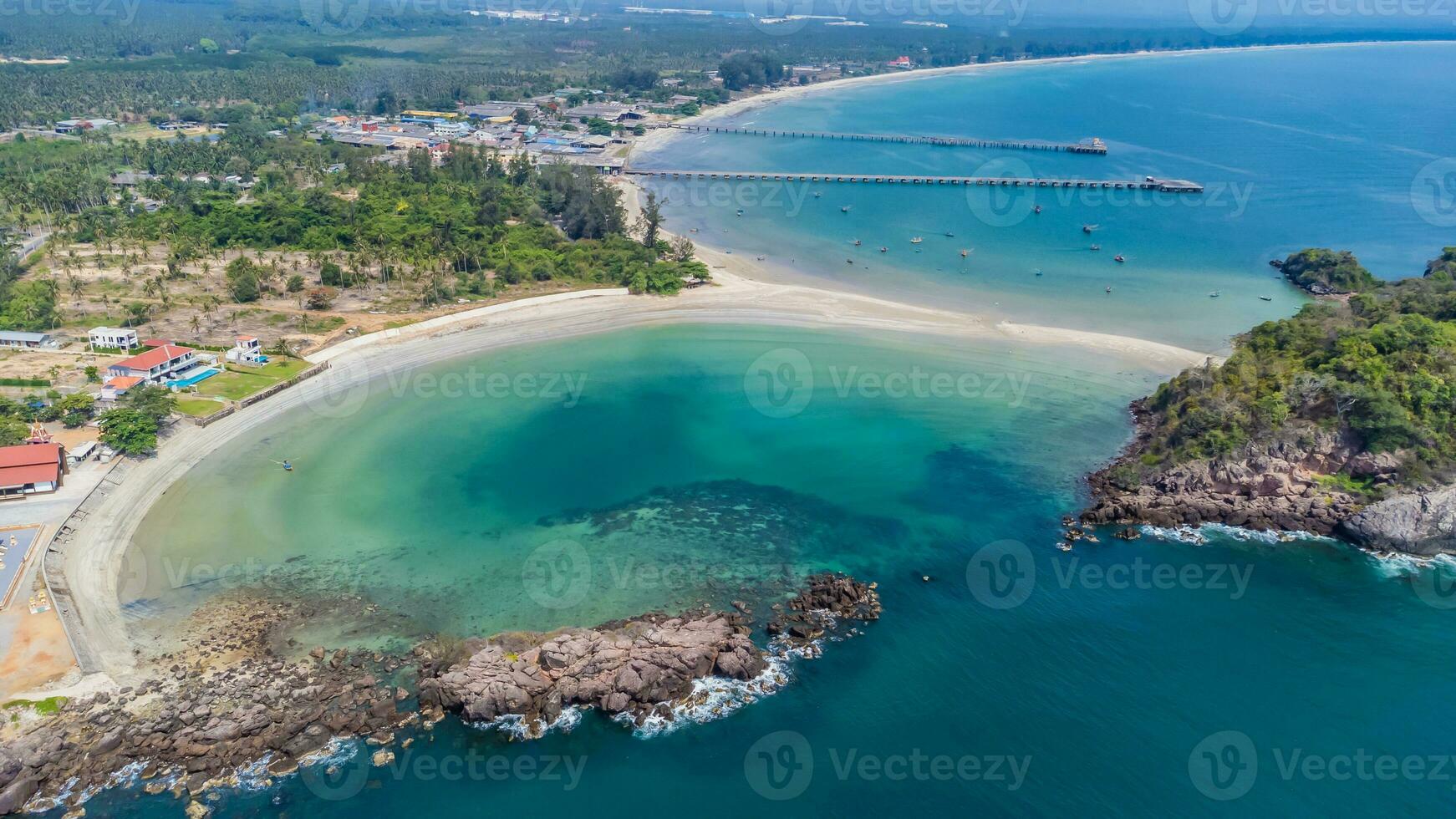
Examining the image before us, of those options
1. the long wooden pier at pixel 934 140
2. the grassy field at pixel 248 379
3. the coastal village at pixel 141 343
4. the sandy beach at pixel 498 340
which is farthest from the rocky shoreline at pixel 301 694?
the long wooden pier at pixel 934 140

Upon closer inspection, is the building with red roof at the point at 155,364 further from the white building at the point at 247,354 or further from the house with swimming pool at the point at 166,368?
the white building at the point at 247,354

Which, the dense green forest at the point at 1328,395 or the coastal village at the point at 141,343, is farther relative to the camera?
the dense green forest at the point at 1328,395

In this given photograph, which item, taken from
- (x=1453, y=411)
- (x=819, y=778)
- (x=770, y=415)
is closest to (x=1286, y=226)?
(x=1453, y=411)

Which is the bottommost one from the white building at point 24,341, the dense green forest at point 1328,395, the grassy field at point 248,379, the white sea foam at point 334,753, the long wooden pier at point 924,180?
the white sea foam at point 334,753

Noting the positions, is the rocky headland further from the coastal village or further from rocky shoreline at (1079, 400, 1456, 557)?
the coastal village

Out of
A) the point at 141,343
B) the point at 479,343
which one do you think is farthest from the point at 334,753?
the point at 141,343

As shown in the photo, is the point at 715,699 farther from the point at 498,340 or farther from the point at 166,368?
the point at 166,368
